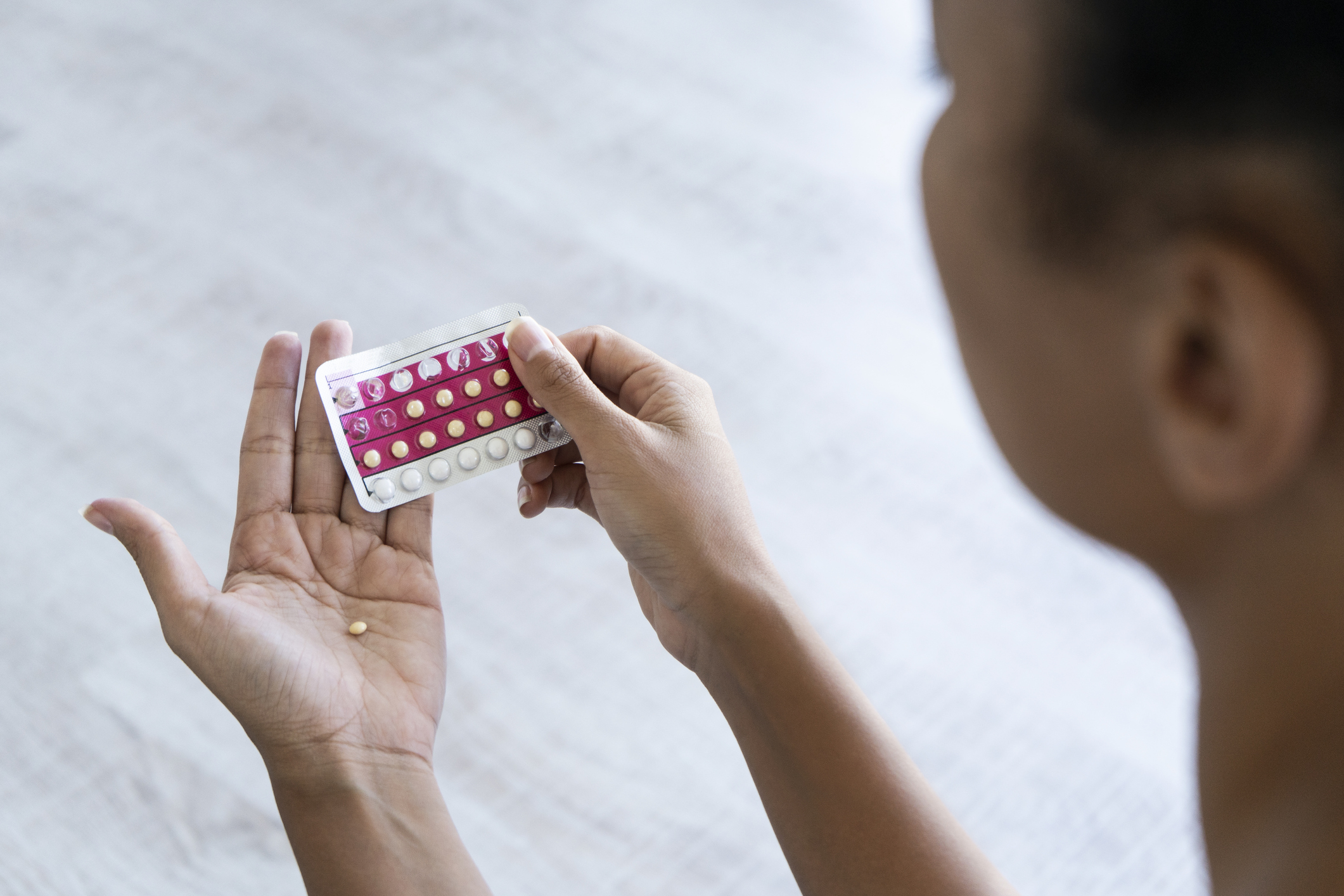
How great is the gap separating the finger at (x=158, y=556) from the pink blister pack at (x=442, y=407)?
0.15 metres

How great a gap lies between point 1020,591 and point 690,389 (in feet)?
1.62

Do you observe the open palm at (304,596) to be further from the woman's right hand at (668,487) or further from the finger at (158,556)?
the woman's right hand at (668,487)

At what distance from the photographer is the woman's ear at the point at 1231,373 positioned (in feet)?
1.08

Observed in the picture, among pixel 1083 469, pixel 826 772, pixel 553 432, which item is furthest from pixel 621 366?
pixel 1083 469

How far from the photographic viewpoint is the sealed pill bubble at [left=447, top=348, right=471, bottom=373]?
2.78ft

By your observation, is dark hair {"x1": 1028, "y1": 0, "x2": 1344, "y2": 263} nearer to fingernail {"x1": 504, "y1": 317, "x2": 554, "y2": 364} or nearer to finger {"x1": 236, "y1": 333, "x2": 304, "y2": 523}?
fingernail {"x1": 504, "y1": 317, "x2": 554, "y2": 364}

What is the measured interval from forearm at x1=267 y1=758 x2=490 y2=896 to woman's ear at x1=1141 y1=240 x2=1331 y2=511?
20.1 inches

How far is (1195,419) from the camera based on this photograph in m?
0.36

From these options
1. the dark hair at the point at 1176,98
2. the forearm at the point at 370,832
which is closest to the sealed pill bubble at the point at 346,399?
the forearm at the point at 370,832

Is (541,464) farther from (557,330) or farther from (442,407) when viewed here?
(557,330)

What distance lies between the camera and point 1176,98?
33 cm

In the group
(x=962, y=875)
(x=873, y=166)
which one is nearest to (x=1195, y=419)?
(x=962, y=875)

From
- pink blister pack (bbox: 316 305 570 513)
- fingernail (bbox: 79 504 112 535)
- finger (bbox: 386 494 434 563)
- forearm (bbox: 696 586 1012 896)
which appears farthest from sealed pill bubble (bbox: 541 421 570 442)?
fingernail (bbox: 79 504 112 535)

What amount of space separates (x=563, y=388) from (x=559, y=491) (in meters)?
0.15
